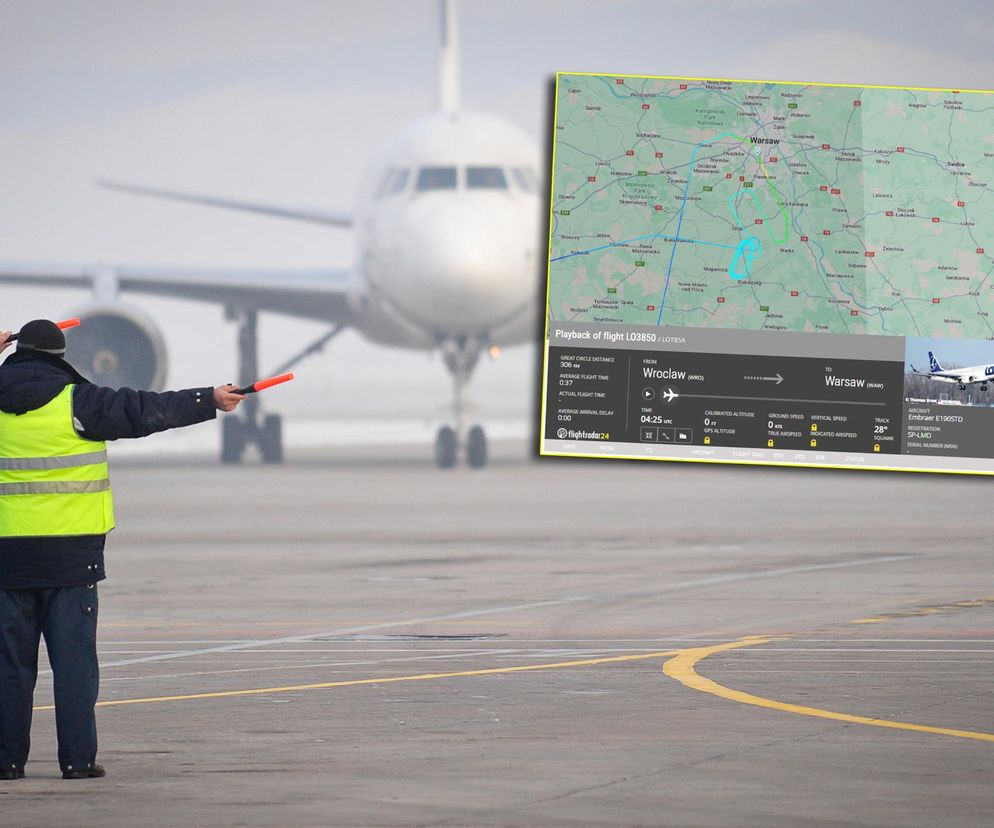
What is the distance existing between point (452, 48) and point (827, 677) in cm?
3441

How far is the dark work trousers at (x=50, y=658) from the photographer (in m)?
8.38

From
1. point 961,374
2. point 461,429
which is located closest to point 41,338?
point 961,374

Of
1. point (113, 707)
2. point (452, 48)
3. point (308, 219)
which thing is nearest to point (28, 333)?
point (113, 707)

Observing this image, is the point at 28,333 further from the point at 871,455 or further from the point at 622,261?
the point at 871,455

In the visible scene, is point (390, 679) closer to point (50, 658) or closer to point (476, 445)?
point (50, 658)

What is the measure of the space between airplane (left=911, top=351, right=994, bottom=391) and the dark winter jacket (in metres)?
4.29

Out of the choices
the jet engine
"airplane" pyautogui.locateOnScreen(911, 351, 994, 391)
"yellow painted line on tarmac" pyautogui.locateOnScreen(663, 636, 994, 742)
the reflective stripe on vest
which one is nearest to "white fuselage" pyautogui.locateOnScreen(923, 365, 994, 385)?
"airplane" pyautogui.locateOnScreen(911, 351, 994, 391)

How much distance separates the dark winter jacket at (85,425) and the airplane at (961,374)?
4.29m

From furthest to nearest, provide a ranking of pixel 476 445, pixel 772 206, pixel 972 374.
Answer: pixel 476 445 → pixel 772 206 → pixel 972 374

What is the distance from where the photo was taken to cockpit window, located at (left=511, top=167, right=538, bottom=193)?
34.7 metres

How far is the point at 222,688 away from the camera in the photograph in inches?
423

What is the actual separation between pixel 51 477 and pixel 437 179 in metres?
26.2

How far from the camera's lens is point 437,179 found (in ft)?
113

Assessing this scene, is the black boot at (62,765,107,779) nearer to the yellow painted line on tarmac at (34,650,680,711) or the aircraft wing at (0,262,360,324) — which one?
the yellow painted line on tarmac at (34,650,680,711)
